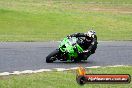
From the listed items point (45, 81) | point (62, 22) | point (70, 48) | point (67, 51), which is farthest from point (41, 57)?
point (62, 22)

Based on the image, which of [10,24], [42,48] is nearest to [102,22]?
[10,24]

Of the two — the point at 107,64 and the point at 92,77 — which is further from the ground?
the point at 92,77

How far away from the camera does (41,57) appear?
1984 centimetres

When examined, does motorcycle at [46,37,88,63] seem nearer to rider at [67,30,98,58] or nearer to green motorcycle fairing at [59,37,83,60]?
green motorcycle fairing at [59,37,83,60]

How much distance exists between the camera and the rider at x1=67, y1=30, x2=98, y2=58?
18328 mm

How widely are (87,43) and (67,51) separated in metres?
0.88

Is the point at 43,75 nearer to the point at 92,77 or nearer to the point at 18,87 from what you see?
the point at 18,87

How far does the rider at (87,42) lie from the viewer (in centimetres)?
1833

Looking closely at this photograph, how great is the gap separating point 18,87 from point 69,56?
6.53 metres

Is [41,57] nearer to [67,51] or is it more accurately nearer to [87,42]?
[67,51]

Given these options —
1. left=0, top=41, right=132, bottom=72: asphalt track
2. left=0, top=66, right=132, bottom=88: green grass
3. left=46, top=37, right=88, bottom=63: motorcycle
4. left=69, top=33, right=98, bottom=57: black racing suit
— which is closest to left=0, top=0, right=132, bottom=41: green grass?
left=0, top=41, right=132, bottom=72: asphalt track

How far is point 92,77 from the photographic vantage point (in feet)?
26.2

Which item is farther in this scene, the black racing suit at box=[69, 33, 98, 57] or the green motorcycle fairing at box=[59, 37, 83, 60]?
the black racing suit at box=[69, 33, 98, 57]

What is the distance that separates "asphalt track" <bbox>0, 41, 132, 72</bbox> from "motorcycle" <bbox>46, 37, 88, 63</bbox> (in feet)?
0.73
